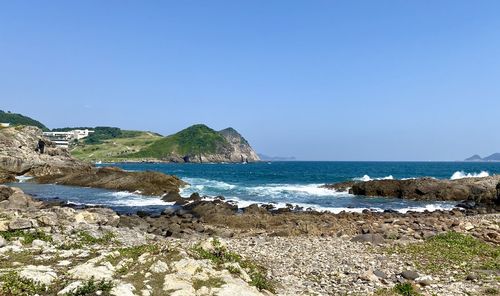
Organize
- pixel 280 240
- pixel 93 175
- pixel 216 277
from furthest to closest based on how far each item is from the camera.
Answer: pixel 93 175, pixel 280 240, pixel 216 277

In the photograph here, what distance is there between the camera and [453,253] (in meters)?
19.6

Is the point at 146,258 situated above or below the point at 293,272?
above

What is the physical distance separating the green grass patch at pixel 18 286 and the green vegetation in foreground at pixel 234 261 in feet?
18.7

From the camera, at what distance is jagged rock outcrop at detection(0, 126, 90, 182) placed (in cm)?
8568

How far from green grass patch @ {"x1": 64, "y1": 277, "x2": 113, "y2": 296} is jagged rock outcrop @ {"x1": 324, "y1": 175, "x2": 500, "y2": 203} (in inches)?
2107

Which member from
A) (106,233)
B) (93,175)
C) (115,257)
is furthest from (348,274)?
(93,175)

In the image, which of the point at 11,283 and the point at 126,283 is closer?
the point at 11,283

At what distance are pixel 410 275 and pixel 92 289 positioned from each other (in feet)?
39.4

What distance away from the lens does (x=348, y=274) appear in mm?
16000

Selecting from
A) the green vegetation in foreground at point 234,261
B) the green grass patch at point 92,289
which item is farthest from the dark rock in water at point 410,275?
Answer: the green grass patch at point 92,289

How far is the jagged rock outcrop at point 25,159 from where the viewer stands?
281ft

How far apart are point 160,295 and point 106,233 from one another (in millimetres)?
12440

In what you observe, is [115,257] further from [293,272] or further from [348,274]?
[348,274]

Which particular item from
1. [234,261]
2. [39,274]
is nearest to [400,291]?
[234,261]
